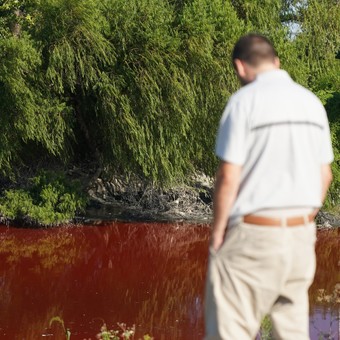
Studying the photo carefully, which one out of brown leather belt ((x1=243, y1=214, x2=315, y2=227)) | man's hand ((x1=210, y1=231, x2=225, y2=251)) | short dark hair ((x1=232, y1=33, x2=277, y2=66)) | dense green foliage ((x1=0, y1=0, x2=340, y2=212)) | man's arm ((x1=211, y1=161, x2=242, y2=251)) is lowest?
Answer: man's hand ((x1=210, y1=231, x2=225, y2=251))

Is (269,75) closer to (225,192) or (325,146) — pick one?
(325,146)

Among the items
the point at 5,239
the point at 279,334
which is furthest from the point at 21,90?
the point at 279,334

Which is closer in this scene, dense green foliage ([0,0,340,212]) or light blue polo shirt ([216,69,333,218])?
light blue polo shirt ([216,69,333,218])

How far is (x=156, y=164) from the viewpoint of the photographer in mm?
15344

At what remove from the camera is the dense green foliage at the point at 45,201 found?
15031 mm

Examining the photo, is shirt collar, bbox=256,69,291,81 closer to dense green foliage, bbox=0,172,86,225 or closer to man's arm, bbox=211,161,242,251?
man's arm, bbox=211,161,242,251

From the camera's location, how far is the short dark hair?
3094 mm

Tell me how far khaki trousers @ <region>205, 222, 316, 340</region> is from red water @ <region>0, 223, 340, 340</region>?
3.56 m

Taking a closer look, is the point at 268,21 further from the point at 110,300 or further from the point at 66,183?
the point at 110,300

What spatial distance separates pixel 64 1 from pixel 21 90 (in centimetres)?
186

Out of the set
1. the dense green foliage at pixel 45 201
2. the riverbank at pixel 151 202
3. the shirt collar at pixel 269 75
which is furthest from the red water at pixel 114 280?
the shirt collar at pixel 269 75

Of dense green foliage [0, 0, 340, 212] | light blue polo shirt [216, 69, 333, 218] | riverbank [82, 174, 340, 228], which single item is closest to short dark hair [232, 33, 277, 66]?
light blue polo shirt [216, 69, 333, 218]

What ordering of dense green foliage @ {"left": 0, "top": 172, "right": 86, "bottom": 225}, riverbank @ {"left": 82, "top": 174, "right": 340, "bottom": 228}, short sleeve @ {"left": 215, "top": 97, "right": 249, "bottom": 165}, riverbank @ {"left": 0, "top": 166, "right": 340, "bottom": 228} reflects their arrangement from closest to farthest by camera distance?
short sleeve @ {"left": 215, "top": 97, "right": 249, "bottom": 165} → dense green foliage @ {"left": 0, "top": 172, "right": 86, "bottom": 225} → riverbank @ {"left": 0, "top": 166, "right": 340, "bottom": 228} → riverbank @ {"left": 82, "top": 174, "right": 340, "bottom": 228}

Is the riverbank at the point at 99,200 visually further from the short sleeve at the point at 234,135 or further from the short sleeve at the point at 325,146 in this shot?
the short sleeve at the point at 234,135
